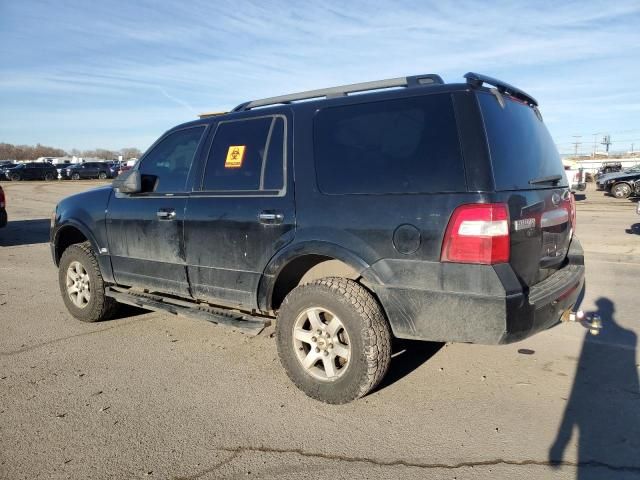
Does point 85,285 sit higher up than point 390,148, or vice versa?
point 390,148

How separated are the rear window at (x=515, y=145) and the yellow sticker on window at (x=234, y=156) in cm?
186

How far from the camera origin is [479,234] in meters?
2.86

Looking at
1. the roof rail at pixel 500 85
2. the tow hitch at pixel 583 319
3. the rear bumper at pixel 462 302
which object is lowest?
the tow hitch at pixel 583 319

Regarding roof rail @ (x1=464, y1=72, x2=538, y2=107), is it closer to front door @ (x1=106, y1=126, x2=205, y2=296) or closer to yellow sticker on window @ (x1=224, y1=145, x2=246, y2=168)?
yellow sticker on window @ (x1=224, y1=145, x2=246, y2=168)

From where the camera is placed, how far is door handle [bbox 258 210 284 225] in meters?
3.62

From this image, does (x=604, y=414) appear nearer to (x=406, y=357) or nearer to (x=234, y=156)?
(x=406, y=357)

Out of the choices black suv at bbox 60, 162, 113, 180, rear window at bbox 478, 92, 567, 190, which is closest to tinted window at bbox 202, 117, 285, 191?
rear window at bbox 478, 92, 567, 190

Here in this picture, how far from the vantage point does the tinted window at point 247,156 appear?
12.4ft

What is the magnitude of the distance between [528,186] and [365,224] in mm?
1061

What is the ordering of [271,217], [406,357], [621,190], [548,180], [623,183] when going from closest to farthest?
[548,180] < [271,217] < [406,357] < [623,183] < [621,190]

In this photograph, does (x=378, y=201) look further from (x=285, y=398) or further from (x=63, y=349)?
(x=63, y=349)

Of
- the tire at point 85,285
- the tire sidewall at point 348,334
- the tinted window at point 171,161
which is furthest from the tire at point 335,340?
the tire at point 85,285

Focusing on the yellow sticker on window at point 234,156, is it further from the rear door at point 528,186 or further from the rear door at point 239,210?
the rear door at point 528,186

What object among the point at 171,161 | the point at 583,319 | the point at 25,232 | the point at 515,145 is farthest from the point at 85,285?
the point at 25,232
